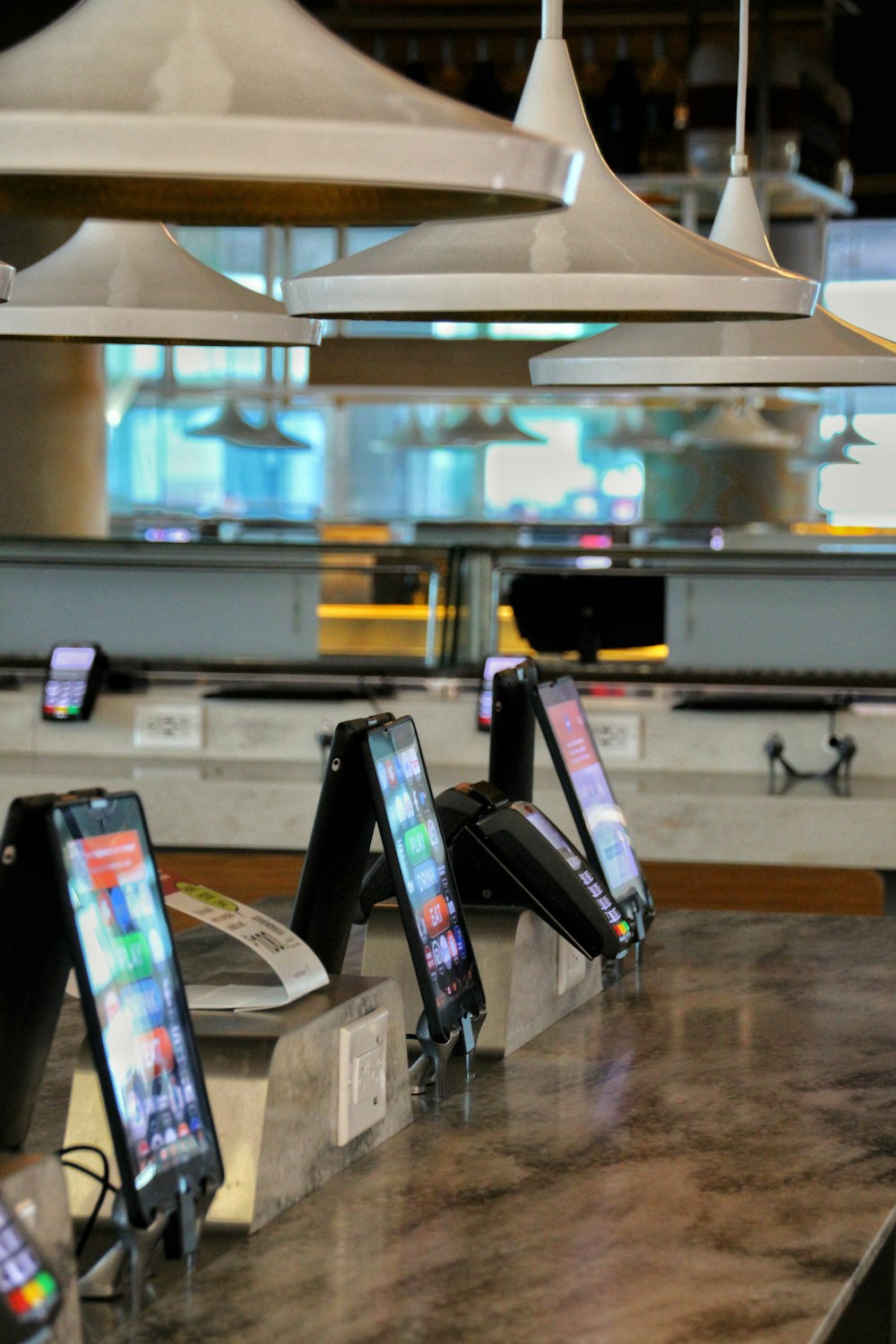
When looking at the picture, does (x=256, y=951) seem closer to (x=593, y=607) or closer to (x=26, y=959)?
(x=26, y=959)

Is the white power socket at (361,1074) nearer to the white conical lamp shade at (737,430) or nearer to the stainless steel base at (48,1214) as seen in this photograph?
the stainless steel base at (48,1214)

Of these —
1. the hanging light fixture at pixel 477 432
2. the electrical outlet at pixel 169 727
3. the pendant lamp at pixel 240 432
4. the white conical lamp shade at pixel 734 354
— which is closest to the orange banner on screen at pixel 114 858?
the white conical lamp shade at pixel 734 354

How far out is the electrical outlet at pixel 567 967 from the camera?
2.12 m

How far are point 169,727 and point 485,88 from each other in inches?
111

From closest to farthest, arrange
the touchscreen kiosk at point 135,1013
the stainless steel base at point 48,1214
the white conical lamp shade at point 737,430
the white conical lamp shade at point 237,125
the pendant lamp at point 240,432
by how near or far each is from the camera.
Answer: the white conical lamp shade at point 237,125 < the stainless steel base at point 48,1214 < the touchscreen kiosk at point 135,1013 < the white conical lamp shade at point 737,430 < the pendant lamp at point 240,432

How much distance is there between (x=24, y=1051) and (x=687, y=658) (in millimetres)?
3384

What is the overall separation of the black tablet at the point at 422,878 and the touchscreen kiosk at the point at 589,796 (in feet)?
1.48

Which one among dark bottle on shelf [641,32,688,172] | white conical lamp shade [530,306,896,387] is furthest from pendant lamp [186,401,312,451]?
white conical lamp shade [530,306,896,387]

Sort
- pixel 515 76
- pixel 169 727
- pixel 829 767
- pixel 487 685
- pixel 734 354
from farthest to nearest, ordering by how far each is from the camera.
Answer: pixel 515 76, pixel 169 727, pixel 487 685, pixel 829 767, pixel 734 354

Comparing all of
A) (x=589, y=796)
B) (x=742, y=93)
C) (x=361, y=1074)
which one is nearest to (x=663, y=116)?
(x=742, y=93)

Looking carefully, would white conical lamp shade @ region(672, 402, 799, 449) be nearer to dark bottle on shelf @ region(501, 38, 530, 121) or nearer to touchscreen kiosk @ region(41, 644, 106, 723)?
dark bottle on shelf @ region(501, 38, 530, 121)

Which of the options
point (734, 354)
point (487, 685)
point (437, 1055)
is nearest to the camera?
point (437, 1055)

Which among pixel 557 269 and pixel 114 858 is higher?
pixel 557 269

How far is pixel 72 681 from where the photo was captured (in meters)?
4.43
